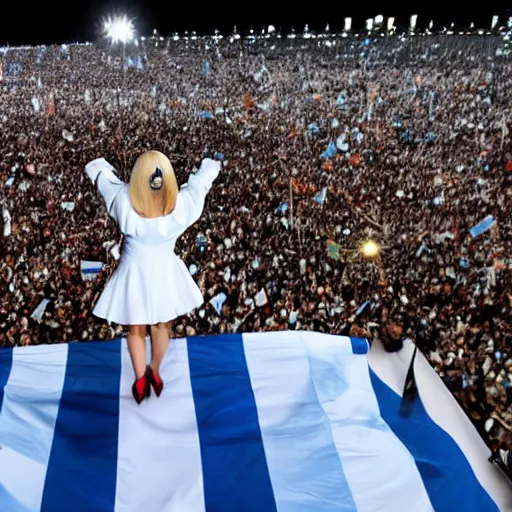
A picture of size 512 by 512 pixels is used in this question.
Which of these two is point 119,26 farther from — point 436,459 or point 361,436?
point 436,459

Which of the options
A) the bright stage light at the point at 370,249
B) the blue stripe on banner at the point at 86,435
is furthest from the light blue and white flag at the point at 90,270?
the bright stage light at the point at 370,249

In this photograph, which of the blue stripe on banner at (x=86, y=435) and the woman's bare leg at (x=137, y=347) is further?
the woman's bare leg at (x=137, y=347)

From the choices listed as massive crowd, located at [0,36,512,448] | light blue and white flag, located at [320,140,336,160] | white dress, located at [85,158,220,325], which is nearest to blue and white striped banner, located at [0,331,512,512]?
white dress, located at [85,158,220,325]

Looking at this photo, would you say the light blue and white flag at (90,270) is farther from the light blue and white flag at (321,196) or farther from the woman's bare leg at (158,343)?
the light blue and white flag at (321,196)

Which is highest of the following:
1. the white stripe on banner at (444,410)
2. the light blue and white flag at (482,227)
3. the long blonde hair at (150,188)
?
the long blonde hair at (150,188)

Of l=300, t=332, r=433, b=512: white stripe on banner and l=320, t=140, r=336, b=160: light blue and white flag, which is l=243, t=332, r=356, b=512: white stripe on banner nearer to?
l=300, t=332, r=433, b=512: white stripe on banner

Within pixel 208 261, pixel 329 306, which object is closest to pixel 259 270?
pixel 208 261
